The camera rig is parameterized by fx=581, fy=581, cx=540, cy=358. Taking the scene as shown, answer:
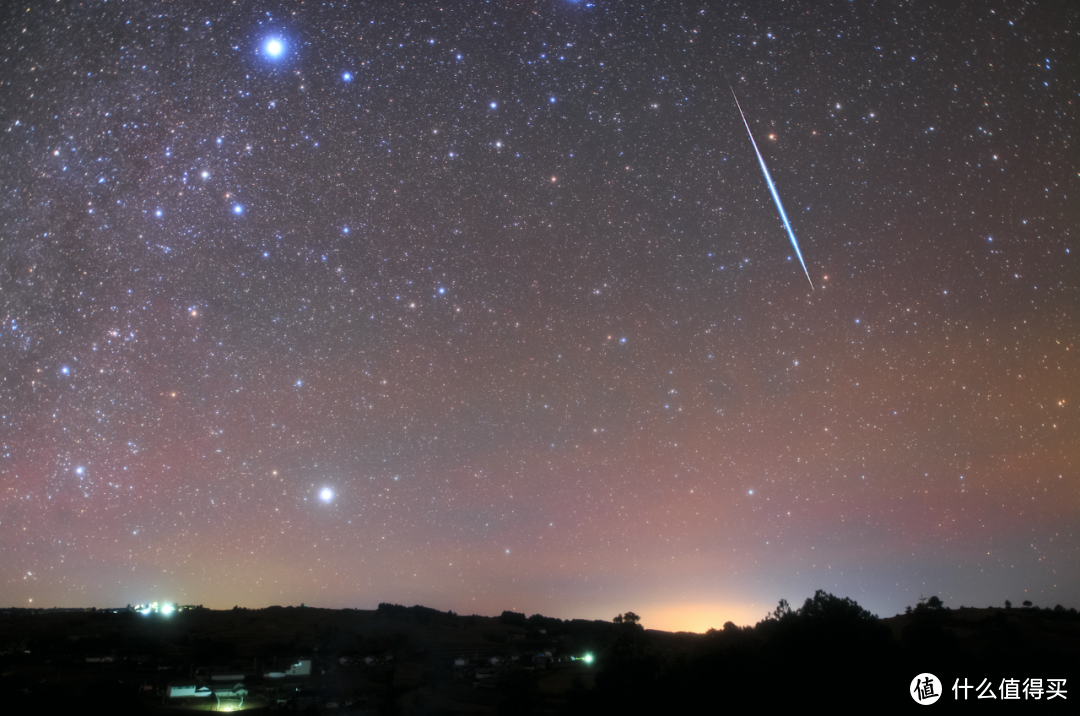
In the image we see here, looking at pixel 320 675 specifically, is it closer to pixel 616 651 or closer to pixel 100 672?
pixel 100 672

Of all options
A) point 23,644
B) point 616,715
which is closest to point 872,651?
point 616,715

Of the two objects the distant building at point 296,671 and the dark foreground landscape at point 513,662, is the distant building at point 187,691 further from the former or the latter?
the distant building at point 296,671

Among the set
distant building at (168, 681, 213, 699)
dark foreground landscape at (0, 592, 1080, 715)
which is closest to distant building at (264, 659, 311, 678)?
dark foreground landscape at (0, 592, 1080, 715)

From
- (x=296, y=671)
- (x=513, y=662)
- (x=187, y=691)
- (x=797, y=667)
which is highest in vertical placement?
(x=797, y=667)

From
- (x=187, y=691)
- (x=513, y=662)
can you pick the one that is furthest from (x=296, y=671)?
(x=513, y=662)

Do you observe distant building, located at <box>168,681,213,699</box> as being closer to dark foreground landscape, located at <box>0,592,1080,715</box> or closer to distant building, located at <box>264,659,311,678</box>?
dark foreground landscape, located at <box>0,592,1080,715</box>

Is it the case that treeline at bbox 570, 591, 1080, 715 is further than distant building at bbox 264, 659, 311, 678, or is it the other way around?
distant building at bbox 264, 659, 311, 678

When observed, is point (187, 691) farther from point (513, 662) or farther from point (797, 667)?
point (797, 667)

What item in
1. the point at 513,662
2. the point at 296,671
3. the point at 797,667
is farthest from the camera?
the point at 513,662

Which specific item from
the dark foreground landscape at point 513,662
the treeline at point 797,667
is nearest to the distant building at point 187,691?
the dark foreground landscape at point 513,662
